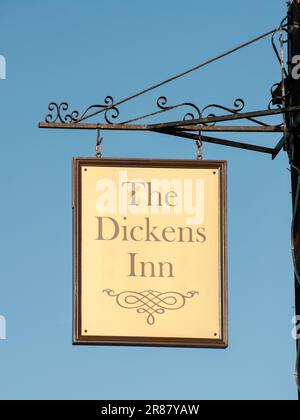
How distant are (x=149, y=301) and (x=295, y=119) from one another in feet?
6.27

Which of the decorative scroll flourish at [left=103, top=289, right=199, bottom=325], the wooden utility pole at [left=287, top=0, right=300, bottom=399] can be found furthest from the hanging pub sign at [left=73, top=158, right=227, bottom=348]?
the wooden utility pole at [left=287, top=0, right=300, bottom=399]

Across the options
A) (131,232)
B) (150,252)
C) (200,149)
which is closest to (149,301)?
(150,252)

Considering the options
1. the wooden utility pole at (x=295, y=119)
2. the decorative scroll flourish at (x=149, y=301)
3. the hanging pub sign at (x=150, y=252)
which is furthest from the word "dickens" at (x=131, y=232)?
the wooden utility pole at (x=295, y=119)

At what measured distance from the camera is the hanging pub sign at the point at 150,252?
8539mm

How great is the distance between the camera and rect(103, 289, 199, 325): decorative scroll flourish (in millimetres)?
8516

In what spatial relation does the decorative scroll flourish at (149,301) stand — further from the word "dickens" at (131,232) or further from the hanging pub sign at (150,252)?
the word "dickens" at (131,232)

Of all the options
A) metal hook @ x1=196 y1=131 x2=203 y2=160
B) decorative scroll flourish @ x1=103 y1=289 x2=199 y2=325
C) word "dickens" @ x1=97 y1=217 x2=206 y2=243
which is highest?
metal hook @ x1=196 y1=131 x2=203 y2=160

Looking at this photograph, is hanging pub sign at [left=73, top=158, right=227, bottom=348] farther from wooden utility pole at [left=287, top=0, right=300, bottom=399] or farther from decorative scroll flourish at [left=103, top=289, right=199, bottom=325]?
wooden utility pole at [left=287, top=0, right=300, bottom=399]

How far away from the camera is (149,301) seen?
8.52 metres

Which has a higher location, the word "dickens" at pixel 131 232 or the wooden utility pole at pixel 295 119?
the wooden utility pole at pixel 295 119

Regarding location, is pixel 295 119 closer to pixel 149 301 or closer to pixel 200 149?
pixel 200 149

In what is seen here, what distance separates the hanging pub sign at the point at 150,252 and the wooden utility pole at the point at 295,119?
1.99ft

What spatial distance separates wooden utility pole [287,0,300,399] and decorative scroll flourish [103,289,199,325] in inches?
39.8
